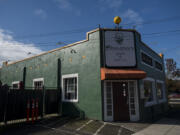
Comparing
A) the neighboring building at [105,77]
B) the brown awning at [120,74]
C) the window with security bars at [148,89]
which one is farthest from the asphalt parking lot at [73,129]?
the window with security bars at [148,89]

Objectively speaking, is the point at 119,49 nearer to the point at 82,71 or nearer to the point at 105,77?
the point at 105,77

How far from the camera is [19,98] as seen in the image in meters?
A: 8.08

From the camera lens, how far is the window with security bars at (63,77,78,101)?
970 centimetres

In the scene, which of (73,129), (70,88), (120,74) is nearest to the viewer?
(73,129)

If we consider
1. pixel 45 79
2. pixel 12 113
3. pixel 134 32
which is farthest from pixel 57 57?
pixel 134 32

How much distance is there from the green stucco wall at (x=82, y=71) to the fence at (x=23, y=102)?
82 cm

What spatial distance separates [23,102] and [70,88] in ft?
10.4

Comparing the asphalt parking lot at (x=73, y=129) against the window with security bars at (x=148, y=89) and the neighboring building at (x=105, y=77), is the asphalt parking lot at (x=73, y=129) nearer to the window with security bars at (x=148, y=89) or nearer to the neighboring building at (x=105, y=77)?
the neighboring building at (x=105, y=77)

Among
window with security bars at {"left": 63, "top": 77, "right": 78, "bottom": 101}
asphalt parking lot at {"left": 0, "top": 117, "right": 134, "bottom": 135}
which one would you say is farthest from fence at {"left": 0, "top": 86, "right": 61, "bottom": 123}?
asphalt parking lot at {"left": 0, "top": 117, "right": 134, "bottom": 135}

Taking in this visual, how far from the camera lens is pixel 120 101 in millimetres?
8258

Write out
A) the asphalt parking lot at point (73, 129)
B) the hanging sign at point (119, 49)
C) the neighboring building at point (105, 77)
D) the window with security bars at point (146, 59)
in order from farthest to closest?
the window with security bars at point (146, 59), the hanging sign at point (119, 49), the neighboring building at point (105, 77), the asphalt parking lot at point (73, 129)

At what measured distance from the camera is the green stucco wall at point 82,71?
841 centimetres

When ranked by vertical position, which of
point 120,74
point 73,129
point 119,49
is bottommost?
point 73,129

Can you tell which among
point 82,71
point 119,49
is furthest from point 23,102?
point 119,49
